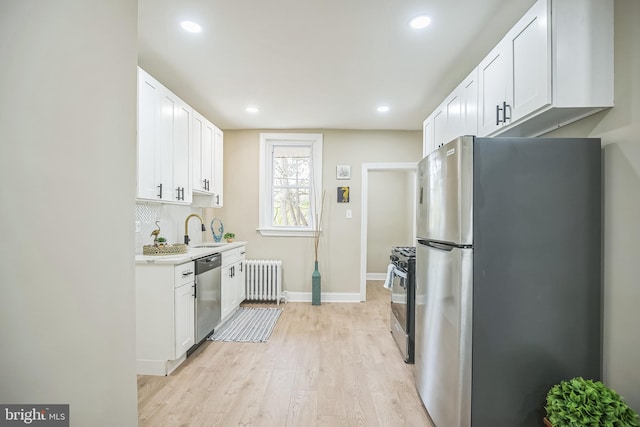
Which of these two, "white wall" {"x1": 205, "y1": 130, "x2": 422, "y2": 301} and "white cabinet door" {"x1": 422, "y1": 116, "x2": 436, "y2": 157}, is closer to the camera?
"white cabinet door" {"x1": 422, "y1": 116, "x2": 436, "y2": 157}

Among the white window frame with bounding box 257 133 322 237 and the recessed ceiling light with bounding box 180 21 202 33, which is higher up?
the recessed ceiling light with bounding box 180 21 202 33

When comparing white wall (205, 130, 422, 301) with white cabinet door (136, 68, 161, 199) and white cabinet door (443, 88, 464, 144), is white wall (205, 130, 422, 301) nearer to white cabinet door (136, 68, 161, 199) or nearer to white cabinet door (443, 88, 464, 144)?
white cabinet door (443, 88, 464, 144)

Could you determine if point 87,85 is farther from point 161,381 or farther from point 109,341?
point 161,381

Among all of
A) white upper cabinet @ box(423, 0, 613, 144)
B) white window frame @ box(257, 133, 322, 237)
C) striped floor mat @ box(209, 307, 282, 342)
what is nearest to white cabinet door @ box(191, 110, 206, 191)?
white window frame @ box(257, 133, 322, 237)

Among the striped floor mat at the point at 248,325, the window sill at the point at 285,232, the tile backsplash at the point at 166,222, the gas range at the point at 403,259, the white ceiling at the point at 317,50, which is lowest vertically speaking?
the striped floor mat at the point at 248,325

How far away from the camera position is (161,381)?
224 cm

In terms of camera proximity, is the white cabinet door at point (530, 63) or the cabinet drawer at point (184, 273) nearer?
the white cabinet door at point (530, 63)

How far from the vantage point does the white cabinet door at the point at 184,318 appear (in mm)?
2348

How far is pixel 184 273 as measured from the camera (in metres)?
2.46

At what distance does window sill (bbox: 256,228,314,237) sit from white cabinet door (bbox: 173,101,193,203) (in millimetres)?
1523

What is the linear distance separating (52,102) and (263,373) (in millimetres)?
2346

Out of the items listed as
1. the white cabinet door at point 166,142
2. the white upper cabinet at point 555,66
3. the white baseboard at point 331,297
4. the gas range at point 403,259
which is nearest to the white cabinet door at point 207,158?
the white cabinet door at point 166,142

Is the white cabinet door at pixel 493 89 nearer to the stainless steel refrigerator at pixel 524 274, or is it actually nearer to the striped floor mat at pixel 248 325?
the stainless steel refrigerator at pixel 524 274

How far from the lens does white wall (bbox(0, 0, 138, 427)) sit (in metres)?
0.61
